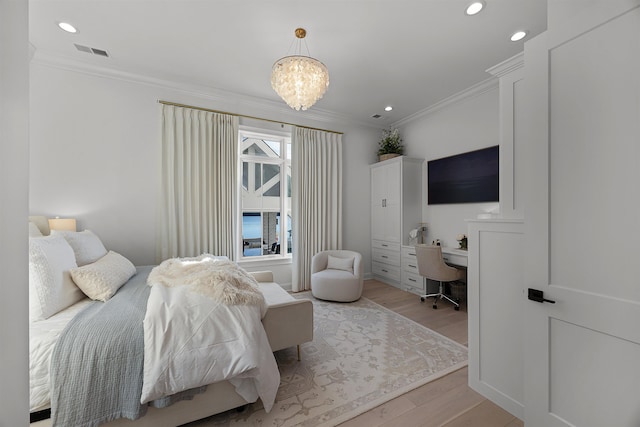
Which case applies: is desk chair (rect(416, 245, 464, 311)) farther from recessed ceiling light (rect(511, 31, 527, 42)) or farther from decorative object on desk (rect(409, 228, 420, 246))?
recessed ceiling light (rect(511, 31, 527, 42))

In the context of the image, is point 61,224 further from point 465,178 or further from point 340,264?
point 465,178

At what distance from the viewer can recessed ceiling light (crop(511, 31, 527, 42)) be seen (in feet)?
7.96

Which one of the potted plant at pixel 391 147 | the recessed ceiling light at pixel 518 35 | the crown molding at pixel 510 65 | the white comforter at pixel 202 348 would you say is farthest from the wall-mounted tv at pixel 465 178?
the white comforter at pixel 202 348

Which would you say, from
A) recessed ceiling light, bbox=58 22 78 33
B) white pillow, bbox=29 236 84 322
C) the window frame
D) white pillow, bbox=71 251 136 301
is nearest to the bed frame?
white pillow, bbox=29 236 84 322

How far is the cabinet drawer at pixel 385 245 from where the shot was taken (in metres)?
4.31

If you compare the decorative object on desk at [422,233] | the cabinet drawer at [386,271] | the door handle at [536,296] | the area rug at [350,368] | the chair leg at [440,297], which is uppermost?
the decorative object on desk at [422,233]

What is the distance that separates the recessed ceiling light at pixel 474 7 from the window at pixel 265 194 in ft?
9.35

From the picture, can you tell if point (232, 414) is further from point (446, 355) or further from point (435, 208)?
point (435, 208)

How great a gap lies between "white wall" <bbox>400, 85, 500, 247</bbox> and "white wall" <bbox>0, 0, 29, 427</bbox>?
152 inches

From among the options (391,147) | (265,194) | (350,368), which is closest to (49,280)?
(350,368)

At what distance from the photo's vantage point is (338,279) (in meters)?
3.50

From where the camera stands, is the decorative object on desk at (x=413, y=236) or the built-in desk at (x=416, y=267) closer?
the built-in desk at (x=416, y=267)

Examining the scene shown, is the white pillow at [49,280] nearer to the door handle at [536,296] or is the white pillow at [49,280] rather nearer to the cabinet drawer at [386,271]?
the door handle at [536,296]

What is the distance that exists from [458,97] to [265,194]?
3.33m
